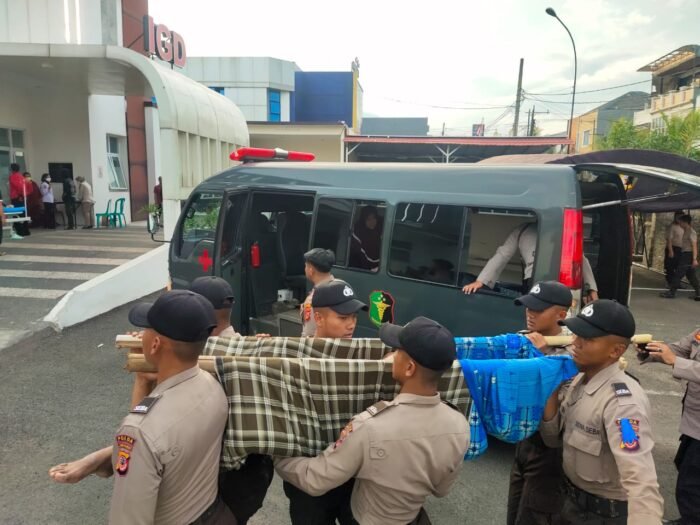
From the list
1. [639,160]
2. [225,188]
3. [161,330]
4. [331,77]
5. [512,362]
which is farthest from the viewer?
[331,77]

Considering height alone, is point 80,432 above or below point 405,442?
below

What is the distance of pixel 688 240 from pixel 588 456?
9.51 metres

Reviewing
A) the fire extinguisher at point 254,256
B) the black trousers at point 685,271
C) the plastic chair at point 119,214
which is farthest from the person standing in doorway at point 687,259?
the plastic chair at point 119,214

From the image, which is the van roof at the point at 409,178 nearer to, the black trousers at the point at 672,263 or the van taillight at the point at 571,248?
the van taillight at the point at 571,248

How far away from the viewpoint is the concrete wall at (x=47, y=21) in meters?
10.5

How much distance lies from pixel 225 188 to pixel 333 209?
4.52 feet

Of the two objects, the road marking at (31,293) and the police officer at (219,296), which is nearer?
the police officer at (219,296)

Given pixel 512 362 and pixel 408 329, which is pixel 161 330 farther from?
pixel 512 362

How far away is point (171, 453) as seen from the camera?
1.51 metres

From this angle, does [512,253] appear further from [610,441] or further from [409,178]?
[610,441]

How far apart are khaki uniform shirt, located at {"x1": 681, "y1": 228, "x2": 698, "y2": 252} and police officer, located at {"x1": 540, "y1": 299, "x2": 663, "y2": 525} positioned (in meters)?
9.24

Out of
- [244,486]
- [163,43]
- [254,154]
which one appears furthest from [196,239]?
[163,43]

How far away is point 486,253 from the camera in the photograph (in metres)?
4.19

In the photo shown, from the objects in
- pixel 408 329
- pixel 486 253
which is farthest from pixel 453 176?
pixel 408 329
